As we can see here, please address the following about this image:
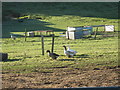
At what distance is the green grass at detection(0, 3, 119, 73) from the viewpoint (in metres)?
13.3

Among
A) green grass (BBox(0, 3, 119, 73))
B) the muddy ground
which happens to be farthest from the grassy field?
the muddy ground

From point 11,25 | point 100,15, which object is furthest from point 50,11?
point 11,25

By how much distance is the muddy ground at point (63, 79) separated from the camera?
9.49 m

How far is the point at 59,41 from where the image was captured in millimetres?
23359

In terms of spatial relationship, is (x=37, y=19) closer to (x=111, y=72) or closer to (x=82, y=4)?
(x=82, y=4)

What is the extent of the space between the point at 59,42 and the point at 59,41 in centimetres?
69

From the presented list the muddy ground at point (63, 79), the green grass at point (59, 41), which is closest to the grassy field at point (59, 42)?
the green grass at point (59, 41)

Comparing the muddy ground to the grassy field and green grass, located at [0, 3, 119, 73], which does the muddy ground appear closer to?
the grassy field

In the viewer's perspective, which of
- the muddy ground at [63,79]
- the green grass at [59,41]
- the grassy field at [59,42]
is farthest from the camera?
the green grass at [59,41]

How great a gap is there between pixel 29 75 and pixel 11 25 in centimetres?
2785

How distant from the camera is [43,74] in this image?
448 inches

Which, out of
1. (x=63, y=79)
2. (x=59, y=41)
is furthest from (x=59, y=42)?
(x=63, y=79)

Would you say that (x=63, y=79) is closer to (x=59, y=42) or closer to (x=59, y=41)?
(x=59, y=42)

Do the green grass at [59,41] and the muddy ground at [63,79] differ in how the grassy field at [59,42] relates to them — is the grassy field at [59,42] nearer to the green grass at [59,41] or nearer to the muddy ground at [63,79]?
the green grass at [59,41]
